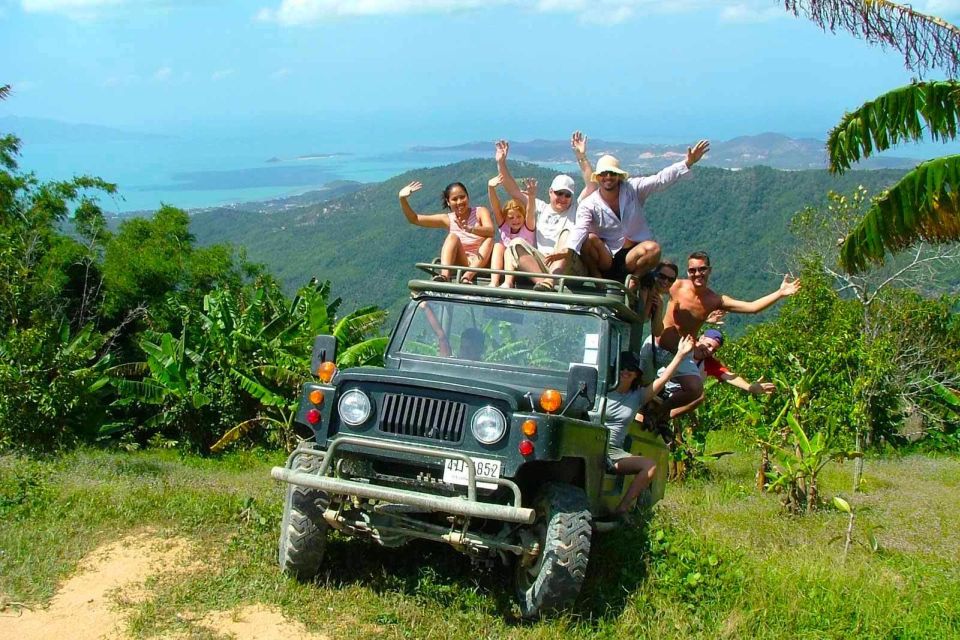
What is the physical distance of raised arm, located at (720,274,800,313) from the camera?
8867 mm

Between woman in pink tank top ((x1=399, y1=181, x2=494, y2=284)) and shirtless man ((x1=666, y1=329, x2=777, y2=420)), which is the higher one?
woman in pink tank top ((x1=399, y1=181, x2=494, y2=284))

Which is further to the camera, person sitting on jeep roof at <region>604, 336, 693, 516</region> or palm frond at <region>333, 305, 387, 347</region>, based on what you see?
palm frond at <region>333, 305, 387, 347</region>

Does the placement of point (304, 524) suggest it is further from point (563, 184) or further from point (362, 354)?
point (362, 354)

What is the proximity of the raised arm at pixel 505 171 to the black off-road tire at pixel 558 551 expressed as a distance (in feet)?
12.6

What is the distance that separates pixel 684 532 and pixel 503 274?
7.20ft

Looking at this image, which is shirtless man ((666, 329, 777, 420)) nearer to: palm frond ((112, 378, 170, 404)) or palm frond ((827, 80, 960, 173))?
palm frond ((827, 80, 960, 173))

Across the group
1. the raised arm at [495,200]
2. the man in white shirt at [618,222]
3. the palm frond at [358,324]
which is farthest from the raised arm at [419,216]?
the palm frond at [358,324]

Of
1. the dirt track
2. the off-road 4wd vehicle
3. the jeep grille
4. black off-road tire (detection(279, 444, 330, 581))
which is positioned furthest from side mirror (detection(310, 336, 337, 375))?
the dirt track

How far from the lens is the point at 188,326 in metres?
17.0

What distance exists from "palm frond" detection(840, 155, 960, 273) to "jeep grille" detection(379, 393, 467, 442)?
5.04 metres

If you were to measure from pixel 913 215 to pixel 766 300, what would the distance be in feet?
4.96

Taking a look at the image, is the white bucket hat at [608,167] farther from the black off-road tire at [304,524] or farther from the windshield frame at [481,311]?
the black off-road tire at [304,524]

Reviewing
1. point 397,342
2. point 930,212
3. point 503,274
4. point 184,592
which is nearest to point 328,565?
point 184,592

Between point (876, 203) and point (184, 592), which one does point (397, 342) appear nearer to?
point (184, 592)
